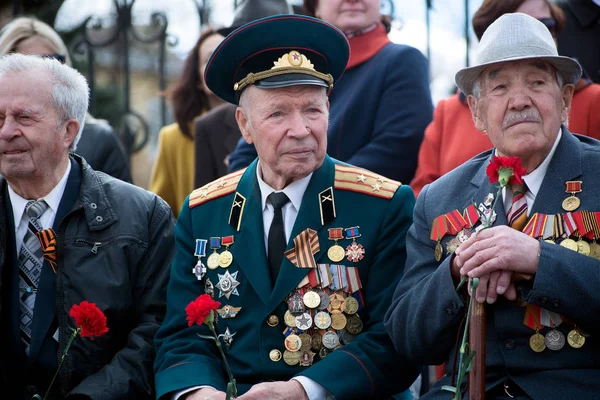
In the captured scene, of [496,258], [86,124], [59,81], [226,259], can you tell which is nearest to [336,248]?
[226,259]

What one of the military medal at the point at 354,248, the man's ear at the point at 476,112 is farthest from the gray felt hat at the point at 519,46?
the military medal at the point at 354,248

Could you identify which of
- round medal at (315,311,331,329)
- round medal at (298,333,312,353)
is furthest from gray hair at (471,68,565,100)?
round medal at (298,333,312,353)

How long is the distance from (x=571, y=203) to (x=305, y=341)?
1254 millimetres

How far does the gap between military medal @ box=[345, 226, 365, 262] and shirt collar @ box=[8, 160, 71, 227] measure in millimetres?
1447

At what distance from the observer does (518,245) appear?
11.3 feet

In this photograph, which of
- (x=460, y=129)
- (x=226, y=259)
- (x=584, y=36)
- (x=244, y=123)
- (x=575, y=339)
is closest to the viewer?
(x=575, y=339)

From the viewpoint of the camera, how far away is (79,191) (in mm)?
4680

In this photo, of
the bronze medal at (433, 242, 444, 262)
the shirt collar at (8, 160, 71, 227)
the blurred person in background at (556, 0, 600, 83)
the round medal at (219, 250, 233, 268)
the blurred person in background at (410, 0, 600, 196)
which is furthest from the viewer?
the blurred person in background at (556, 0, 600, 83)

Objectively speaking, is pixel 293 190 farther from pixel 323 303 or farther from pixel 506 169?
pixel 506 169

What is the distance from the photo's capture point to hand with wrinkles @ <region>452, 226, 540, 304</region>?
3439mm

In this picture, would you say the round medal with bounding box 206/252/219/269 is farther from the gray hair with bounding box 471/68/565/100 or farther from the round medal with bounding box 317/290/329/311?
the gray hair with bounding box 471/68/565/100

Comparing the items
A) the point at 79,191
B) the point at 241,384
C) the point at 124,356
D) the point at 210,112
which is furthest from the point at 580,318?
the point at 210,112

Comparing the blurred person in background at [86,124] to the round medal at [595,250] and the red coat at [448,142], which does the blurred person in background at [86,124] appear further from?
the round medal at [595,250]

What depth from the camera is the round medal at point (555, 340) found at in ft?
11.7
